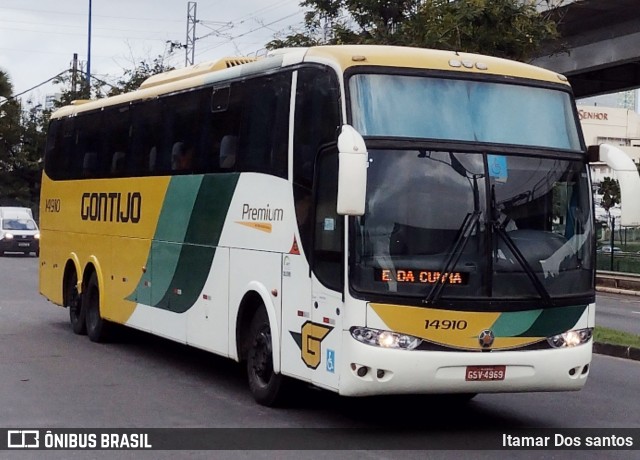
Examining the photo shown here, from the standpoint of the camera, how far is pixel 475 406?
11.2m

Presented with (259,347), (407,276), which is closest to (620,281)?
(259,347)

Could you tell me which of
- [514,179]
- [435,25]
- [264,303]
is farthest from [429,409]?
[435,25]

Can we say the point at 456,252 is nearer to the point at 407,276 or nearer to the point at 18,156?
the point at 407,276

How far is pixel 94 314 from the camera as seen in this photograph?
53.1 ft

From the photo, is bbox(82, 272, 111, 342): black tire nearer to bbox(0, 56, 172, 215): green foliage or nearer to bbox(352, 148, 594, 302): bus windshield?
bbox(352, 148, 594, 302): bus windshield

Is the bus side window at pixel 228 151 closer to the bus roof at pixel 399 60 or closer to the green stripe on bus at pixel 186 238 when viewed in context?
the green stripe on bus at pixel 186 238

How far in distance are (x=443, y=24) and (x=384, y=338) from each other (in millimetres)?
15583

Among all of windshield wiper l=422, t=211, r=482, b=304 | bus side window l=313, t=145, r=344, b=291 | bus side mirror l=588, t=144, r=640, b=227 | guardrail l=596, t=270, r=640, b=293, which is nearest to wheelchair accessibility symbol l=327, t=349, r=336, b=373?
bus side window l=313, t=145, r=344, b=291

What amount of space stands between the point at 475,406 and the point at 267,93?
368cm

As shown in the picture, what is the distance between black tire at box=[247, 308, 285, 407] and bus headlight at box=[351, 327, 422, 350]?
1607 millimetres

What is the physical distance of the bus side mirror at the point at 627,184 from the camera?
938 cm

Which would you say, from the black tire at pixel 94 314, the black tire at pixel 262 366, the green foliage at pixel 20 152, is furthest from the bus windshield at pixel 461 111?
the green foliage at pixel 20 152

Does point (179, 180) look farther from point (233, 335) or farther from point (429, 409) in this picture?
point (429, 409)

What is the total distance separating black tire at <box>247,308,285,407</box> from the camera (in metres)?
10.5
